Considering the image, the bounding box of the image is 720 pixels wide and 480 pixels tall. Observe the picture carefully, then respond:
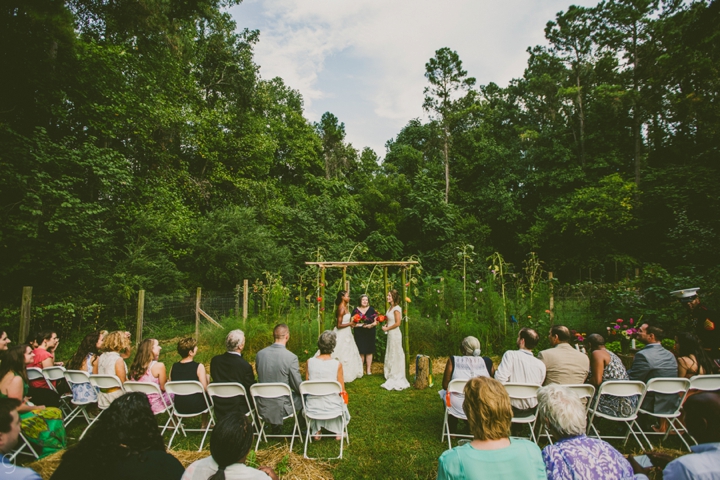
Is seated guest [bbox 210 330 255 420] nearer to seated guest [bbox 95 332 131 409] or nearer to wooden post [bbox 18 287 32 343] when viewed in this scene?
seated guest [bbox 95 332 131 409]

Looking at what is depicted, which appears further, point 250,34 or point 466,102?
point 466,102

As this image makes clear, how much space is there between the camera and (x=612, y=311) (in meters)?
8.09

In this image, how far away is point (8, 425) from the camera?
7.20 ft

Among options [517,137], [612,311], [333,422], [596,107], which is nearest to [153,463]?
[333,422]

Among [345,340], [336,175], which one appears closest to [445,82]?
[336,175]

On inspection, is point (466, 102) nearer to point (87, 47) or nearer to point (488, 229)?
point (488, 229)

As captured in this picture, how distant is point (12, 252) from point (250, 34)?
16.8 meters

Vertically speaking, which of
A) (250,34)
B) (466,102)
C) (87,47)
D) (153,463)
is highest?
(250,34)

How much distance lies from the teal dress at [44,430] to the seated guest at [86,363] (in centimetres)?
62

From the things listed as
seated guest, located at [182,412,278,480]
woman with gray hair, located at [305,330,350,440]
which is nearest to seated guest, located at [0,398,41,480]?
seated guest, located at [182,412,278,480]

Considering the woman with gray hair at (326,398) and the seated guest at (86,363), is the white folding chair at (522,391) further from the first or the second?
the seated guest at (86,363)

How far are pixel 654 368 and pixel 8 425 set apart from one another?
5489 millimetres

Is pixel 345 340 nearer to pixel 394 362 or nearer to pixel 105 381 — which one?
pixel 394 362

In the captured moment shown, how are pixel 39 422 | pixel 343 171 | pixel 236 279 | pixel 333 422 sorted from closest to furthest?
pixel 39 422
pixel 333 422
pixel 236 279
pixel 343 171
